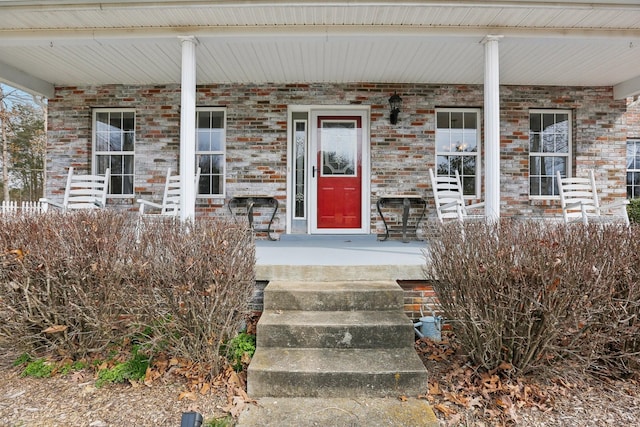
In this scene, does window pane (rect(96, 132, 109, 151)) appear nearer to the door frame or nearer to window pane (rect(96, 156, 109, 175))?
window pane (rect(96, 156, 109, 175))

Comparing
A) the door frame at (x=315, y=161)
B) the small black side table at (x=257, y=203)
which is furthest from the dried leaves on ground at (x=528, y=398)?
the small black side table at (x=257, y=203)

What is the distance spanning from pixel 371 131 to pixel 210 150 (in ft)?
8.75

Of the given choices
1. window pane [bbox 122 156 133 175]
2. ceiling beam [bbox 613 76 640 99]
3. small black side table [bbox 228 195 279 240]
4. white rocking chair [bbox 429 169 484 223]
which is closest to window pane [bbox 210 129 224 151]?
small black side table [bbox 228 195 279 240]

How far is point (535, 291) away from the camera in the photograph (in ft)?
6.98

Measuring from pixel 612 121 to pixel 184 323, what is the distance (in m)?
7.12

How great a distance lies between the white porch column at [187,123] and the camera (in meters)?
3.99

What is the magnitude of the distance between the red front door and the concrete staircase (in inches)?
123

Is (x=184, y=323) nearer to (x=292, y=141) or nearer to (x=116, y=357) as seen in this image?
(x=116, y=357)

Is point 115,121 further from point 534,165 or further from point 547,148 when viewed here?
point 547,148

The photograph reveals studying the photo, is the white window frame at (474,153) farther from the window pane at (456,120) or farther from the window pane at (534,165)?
the window pane at (534,165)

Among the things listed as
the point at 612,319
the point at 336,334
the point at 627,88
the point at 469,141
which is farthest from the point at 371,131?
the point at 612,319

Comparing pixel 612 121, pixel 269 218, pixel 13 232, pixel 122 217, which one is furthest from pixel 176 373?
pixel 612 121

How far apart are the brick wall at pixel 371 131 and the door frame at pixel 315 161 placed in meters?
0.09

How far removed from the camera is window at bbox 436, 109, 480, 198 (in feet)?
20.2
